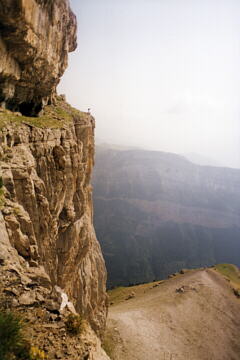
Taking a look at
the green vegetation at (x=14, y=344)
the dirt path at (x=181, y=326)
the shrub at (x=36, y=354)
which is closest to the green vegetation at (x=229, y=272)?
the dirt path at (x=181, y=326)

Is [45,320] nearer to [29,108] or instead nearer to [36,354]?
[36,354]

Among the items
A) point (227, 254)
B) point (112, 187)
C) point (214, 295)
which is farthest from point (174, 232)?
point (214, 295)

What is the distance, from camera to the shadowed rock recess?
730cm

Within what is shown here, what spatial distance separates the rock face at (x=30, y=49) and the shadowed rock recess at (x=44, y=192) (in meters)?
0.06

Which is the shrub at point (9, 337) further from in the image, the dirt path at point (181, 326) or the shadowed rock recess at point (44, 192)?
the dirt path at point (181, 326)

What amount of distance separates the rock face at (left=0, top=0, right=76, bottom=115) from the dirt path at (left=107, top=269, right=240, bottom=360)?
3394 cm

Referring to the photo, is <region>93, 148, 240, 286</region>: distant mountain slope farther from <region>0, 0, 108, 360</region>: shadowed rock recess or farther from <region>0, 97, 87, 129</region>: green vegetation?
<region>0, 97, 87, 129</region>: green vegetation

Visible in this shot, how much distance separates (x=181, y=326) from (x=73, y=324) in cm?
3996

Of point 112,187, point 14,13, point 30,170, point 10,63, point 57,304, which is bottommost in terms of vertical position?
point 112,187

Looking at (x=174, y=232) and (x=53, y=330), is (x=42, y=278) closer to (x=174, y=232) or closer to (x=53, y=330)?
(x=53, y=330)

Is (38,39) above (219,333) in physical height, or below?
above

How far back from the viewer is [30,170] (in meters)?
14.6

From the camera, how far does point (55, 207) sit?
65.1ft

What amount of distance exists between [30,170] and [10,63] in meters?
8.65
